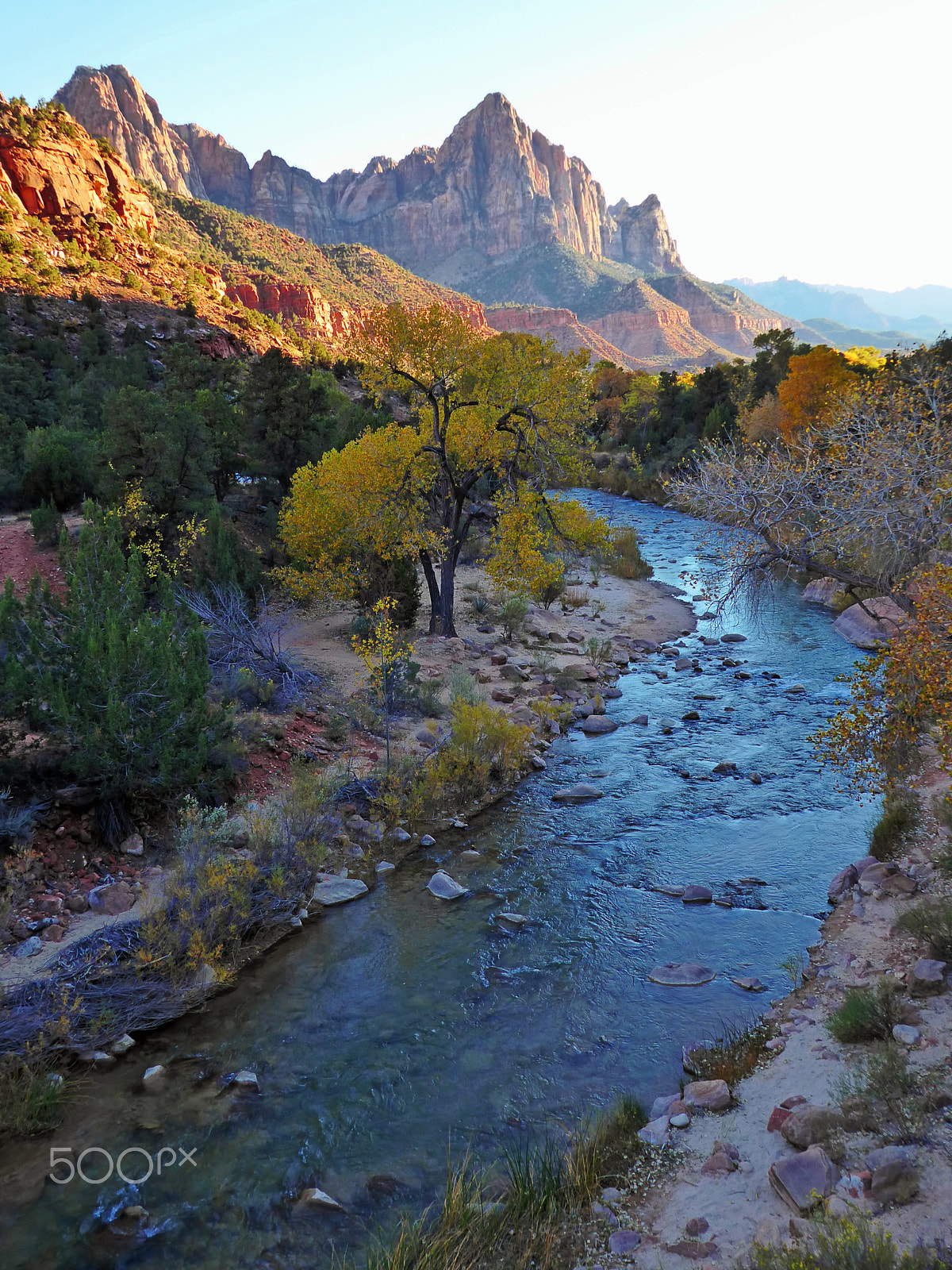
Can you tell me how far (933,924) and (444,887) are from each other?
15.9ft

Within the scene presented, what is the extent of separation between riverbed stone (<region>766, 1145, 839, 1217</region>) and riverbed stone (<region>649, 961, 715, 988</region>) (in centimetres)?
249

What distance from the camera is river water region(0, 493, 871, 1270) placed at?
14.7ft

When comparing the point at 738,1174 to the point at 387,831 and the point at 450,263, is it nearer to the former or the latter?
the point at 387,831

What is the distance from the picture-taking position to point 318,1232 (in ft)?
14.1

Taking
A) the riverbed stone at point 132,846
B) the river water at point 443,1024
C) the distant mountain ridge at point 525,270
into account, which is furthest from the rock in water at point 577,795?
the distant mountain ridge at point 525,270

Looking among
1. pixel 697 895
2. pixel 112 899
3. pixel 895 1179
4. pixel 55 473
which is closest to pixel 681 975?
pixel 697 895

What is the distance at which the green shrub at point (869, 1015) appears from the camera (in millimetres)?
5145

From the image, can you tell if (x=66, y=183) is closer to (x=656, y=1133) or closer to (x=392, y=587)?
(x=392, y=587)

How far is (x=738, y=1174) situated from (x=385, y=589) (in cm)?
1331

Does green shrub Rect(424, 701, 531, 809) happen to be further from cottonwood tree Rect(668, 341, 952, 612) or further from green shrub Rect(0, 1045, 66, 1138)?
green shrub Rect(0, 1045, 66, 1138)

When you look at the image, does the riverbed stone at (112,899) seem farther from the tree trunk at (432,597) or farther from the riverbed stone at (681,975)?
the tree trunk at (432,597)

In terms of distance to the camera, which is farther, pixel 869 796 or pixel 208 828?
pixel 869 796

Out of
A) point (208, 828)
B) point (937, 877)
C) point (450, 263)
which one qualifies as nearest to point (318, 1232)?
point (208, 828)

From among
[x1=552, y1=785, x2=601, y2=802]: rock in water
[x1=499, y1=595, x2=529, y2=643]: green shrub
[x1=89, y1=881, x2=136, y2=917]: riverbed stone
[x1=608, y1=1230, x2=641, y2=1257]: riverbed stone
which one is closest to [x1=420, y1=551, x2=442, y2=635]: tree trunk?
[x1=499, y1=595, x2=529, y2=643]: green shrub
